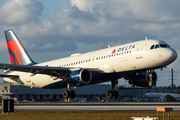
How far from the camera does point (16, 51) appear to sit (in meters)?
63.6

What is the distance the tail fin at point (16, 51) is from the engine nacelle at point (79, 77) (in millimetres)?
17395

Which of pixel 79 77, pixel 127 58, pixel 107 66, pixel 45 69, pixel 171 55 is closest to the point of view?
pixel 171 55

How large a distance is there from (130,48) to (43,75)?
19.5 metres

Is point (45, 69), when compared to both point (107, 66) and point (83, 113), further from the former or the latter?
point (83, 113)

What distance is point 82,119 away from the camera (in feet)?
93.5

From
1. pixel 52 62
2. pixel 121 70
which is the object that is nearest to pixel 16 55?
pixel 52 62

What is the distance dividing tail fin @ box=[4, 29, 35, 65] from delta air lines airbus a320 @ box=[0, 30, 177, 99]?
5657 mm

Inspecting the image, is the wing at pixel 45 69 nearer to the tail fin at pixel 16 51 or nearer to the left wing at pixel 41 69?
the left wing at pixel 41 69

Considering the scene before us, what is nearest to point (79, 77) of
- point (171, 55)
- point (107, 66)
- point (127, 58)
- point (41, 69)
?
point (107, 66)

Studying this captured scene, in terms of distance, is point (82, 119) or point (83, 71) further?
point (83, 71)

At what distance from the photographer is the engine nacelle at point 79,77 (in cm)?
4544

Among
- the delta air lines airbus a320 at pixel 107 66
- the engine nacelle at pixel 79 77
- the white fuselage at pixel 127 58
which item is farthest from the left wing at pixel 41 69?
the white fuselage at pixel 127 58

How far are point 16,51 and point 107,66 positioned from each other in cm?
2555

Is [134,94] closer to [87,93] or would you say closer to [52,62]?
[87,93]
